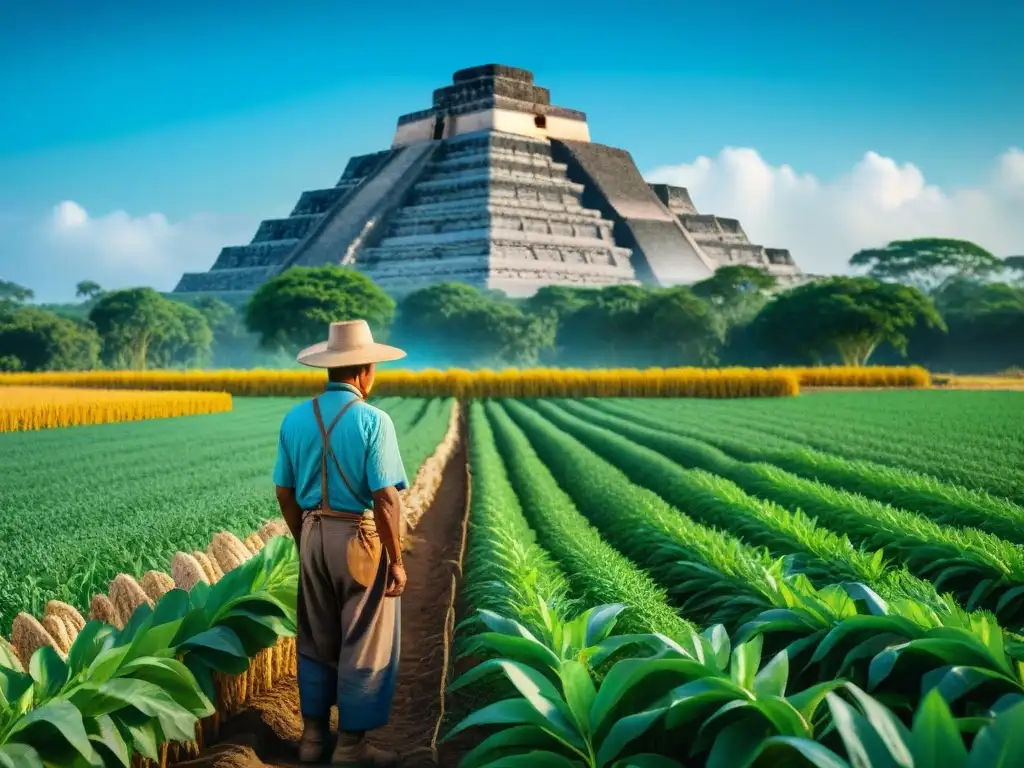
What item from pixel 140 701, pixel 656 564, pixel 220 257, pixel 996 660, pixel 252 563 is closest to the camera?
pixel 996 660

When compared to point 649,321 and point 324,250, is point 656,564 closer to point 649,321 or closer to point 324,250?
point 649,321

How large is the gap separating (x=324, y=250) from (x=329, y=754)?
6856 centimetres

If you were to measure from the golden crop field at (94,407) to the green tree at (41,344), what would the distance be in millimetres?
23274

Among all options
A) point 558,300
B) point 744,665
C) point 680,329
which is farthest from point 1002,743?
point 558,300

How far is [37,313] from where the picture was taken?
53.2 metres

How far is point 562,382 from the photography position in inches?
1473

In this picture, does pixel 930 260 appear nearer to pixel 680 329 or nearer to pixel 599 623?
pixel 680 329

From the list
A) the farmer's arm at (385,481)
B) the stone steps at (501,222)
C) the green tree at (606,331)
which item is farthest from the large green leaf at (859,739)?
the stone steps at (501,222)

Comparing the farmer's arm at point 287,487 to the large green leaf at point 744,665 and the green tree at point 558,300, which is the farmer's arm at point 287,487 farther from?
the green tree at point 558,300

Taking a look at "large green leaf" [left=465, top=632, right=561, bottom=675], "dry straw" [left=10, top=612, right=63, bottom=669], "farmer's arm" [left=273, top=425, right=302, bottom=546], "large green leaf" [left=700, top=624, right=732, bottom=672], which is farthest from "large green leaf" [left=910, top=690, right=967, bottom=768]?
"dry straw" [left=10, top=612, right=63, bottom=669]

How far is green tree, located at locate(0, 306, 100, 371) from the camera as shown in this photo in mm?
50750

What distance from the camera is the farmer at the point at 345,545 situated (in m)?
4.25

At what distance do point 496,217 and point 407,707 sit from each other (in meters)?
62.2

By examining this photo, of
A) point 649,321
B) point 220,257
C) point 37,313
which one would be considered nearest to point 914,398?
point 649,321
